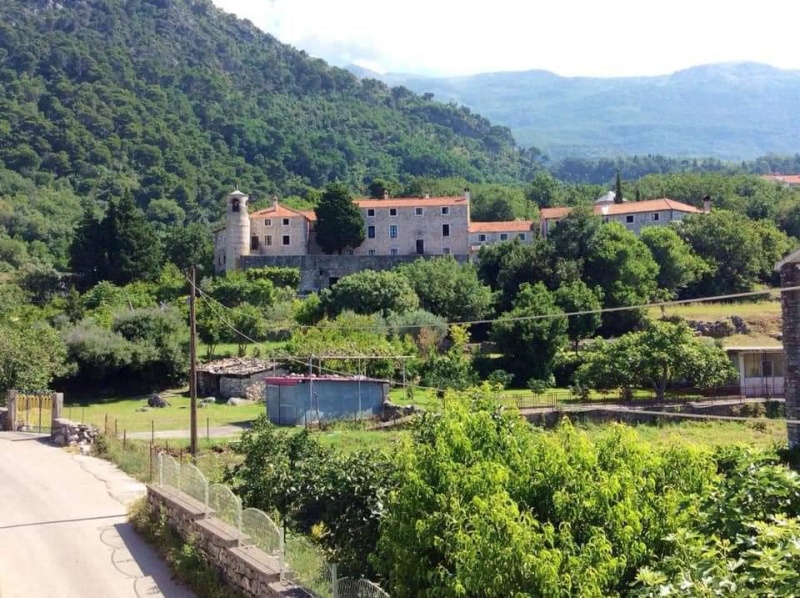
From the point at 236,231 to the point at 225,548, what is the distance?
58367mm

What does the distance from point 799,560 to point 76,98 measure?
174 m

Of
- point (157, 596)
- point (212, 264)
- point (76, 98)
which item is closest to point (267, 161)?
point (76, 98)

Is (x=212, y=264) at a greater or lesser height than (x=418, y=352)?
greater

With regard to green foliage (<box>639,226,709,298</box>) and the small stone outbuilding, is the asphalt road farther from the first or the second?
green foliage (<box>639,226,709,298</box>)

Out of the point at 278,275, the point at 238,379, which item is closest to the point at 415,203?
the point at 278,275

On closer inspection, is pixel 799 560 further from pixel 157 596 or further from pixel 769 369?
pixel 769 369

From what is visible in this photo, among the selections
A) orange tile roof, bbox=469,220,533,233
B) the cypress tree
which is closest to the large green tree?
orange tile roof, bbox=469,220,533,233

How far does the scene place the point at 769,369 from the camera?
4231 centimetres

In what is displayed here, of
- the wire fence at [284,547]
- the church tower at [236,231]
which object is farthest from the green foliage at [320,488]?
the church tower at [236,231]

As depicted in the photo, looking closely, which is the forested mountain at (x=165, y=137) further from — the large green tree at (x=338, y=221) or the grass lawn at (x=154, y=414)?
the grass lawn at (x=154, y=414)

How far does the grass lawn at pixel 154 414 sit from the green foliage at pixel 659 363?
15815 millimetres

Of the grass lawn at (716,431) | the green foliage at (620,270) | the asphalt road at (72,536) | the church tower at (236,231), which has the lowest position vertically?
the grass lawn at (716,431)

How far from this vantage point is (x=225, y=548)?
43.1 feet

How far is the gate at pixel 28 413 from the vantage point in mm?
30938
